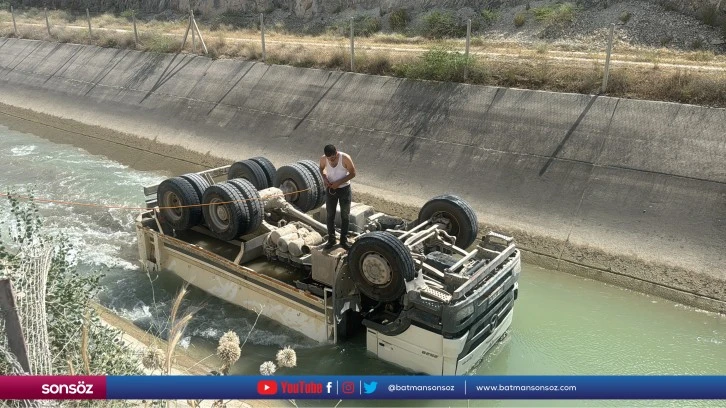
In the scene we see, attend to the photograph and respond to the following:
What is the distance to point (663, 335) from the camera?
30.1 ft

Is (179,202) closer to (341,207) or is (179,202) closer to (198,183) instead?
(198,183)

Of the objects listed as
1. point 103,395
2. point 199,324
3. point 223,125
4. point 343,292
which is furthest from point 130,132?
point 103,395

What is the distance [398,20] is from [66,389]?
89.6 feet

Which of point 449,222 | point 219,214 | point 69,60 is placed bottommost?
point 69,60

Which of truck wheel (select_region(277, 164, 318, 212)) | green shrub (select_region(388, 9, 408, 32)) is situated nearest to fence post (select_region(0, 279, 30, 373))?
truck wheel (select_region(277, 164, 318, 212))

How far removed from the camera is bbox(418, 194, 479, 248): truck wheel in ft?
30.3

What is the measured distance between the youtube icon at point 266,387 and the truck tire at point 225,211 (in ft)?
23.4

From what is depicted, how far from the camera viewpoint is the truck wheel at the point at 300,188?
35.0 ft

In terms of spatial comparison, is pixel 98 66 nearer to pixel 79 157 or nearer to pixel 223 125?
pixel 79 157

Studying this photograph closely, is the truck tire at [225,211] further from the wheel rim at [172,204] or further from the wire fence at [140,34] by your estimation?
the wire fence at [140,34]

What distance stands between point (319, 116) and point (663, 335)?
10.8m

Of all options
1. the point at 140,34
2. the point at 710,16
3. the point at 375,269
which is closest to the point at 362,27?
the point at 140,34

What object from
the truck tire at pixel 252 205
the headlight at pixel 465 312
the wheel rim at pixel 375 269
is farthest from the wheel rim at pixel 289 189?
the headlight at pixel 465 312

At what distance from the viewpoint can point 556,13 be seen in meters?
23.1
